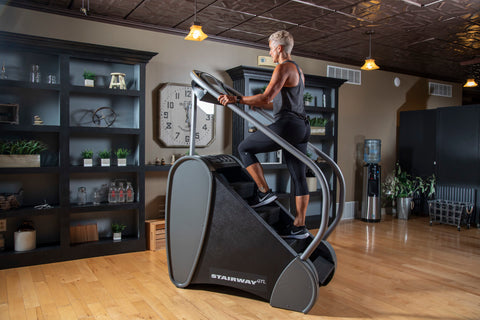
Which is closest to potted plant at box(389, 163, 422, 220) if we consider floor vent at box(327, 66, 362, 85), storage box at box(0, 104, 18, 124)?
floor vent at box(327, 66, 362, 85)

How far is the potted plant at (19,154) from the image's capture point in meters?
3.71

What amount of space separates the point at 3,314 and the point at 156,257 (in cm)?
165

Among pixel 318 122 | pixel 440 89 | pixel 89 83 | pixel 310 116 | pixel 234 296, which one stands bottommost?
pixel 234 296

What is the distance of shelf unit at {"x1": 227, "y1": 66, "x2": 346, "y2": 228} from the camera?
16.7 feet

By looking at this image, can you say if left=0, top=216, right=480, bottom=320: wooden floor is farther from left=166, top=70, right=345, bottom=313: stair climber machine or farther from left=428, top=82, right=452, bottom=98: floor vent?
left=428, top=82, right=452, bottom=98: floor vent

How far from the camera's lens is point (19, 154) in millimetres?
3762

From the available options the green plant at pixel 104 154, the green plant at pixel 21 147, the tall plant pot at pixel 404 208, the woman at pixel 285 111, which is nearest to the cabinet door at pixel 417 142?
the tall plant pot at pixel 404 208

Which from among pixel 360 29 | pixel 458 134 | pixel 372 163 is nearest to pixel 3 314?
pixel 360 29

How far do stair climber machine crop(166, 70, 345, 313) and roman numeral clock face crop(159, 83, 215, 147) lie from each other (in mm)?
1621

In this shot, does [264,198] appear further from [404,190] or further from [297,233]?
[404,190]

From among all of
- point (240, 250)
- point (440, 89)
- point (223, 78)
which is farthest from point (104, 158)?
point (440, 89)

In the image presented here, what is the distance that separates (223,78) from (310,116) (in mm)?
1572

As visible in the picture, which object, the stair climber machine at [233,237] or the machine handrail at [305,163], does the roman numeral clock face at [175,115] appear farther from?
the machine handrail at [305,163]

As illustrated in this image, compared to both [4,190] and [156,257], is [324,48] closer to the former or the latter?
[156,257]
